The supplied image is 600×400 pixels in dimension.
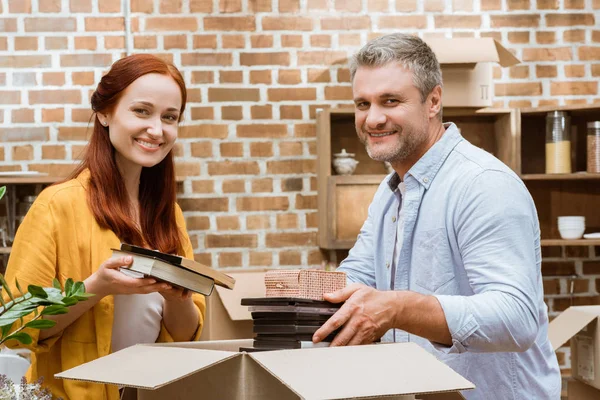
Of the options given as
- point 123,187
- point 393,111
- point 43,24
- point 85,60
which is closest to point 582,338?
point 393,111

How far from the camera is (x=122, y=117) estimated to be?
1780 millimetres

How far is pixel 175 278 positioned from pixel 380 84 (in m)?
0.72

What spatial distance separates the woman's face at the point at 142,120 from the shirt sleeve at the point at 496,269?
0.73 meters

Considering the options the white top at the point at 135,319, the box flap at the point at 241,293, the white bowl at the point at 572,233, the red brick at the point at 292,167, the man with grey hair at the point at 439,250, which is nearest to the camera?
the man with grey hair at the point at 439,250

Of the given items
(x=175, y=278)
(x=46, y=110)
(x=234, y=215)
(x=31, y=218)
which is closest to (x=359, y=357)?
(x=175, y=278)

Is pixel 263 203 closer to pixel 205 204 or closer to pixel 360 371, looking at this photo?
pixel 205 204

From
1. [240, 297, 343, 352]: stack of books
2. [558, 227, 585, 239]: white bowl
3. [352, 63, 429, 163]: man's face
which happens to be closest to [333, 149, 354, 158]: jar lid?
[558, 227, 585, 239]: white bowl

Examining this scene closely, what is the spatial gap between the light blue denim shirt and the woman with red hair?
514 millimetres

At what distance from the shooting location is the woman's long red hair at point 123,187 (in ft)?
5.65

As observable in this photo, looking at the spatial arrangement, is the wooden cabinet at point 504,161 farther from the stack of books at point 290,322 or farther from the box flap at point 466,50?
the stack of books at point 290,322

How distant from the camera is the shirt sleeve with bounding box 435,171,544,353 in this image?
53.5 inches

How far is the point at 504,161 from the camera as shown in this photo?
3576 mm

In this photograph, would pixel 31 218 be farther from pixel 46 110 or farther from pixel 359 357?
pixel 46 110

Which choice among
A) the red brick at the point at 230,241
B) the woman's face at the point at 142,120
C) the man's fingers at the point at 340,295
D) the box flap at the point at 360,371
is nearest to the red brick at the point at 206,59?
the red brick at the point at 230,241
